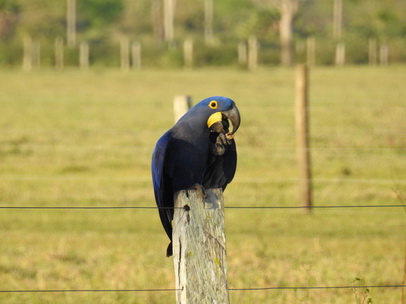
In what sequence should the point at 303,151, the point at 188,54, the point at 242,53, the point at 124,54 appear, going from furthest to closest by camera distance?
the point at 242,53 → the point at 124,54 → the point at 188,54 → the point at 303,151

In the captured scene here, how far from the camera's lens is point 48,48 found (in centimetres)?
4819

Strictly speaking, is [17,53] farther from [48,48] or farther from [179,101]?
[179,101]

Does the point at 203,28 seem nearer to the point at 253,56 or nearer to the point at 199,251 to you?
the point at 253,56

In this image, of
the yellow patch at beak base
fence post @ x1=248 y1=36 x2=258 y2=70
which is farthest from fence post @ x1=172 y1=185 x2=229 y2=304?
fence post @ x1=248 y1=36 x2=258 y2=70

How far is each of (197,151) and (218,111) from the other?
21cm

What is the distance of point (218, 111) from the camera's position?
4367 millimetres

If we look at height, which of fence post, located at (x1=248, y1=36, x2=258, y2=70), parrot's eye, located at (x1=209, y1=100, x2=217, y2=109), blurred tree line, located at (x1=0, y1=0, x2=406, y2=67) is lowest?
parrot's eye, located at (x1=209, y1=100, x2=217, y2=109)

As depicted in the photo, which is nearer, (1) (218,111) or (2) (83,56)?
(1) (218,111)

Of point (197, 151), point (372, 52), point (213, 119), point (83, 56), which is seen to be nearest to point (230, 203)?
point (197, 151)

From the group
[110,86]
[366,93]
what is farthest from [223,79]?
[366,93]

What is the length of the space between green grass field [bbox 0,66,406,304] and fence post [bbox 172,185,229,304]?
1.26m

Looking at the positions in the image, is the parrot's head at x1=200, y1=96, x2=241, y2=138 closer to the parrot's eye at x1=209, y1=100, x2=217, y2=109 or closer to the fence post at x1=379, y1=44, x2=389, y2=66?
the parrot's eye at x1=209, y1=100, x2=217, y2=109

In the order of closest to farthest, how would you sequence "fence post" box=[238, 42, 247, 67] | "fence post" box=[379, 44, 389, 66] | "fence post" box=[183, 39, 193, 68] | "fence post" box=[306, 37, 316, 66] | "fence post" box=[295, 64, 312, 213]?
"fence post" box=[295, 64, 312, 213]
"fence post" box=[183, 39, 193, 68]
"fence post" box=[238, 42, 247, 67]
"fence post" box=[379, 44, 389, 66]
"fence post" box=[306, 37, 316, 66]

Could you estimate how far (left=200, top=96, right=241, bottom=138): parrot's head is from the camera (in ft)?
14.2
